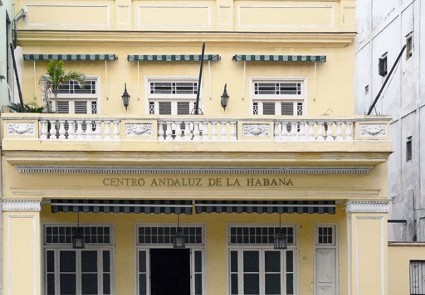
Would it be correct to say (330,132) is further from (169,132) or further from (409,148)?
(409,148)

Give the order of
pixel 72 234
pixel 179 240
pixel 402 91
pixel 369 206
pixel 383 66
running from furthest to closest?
pixel 383 66
pixel 402 91
pixel 72 234
pixel 179 240
pixel 369 206

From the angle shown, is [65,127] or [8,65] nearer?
[65,127]

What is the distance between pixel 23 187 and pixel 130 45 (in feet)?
15.5

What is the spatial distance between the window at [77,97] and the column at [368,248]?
679 cm

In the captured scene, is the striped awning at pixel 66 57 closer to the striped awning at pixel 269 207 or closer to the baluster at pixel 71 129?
the baluster at pixel 71 129

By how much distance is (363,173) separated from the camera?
1759 cm

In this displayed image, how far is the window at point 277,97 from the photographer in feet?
65.5

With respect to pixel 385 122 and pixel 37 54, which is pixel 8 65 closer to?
pixel 37 54

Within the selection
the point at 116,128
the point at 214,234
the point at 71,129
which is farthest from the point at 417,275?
the point at 71,129

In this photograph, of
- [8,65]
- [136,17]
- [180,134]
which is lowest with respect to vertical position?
[180,134]

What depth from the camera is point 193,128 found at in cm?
1725

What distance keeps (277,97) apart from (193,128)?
344cm

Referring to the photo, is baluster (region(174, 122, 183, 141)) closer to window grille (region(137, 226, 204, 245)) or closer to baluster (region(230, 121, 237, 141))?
baluster (region(230, 121, 237, 141))

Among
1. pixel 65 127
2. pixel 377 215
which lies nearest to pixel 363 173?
pixel 377 215
